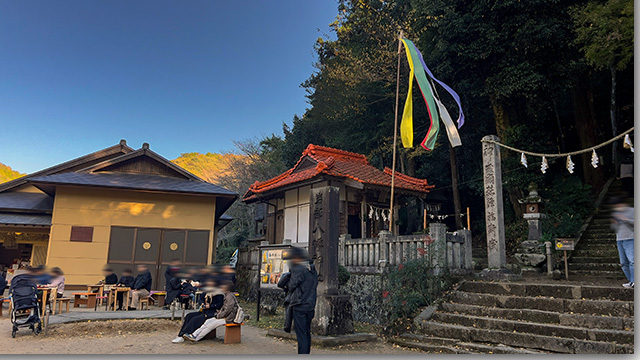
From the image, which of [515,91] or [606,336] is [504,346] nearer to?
[606,336]

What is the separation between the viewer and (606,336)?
185 inches

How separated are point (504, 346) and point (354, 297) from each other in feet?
12.6

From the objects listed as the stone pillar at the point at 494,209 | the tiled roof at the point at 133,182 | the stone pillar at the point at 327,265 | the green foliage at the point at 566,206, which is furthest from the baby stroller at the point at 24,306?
the green foliage at the point at 566,206

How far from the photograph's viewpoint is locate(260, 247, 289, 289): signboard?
754 cm

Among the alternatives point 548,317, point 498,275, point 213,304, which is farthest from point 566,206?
point 213,304

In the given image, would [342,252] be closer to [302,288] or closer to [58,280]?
[302,288]

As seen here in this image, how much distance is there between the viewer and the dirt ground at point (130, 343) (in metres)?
5.26

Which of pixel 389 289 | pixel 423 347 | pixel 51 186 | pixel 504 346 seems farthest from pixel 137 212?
pixel 504 346

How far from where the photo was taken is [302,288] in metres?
4.91

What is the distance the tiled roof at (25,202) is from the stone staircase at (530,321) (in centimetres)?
1053

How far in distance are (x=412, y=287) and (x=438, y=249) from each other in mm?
854

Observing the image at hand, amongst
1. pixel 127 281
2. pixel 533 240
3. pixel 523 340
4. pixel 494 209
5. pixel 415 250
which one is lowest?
pixel 523 340

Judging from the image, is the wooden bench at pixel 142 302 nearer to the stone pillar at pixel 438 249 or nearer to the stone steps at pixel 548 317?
the stone pillar at pixel 438 249

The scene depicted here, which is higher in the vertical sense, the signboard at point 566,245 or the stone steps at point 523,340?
the signboard at point 566,245
